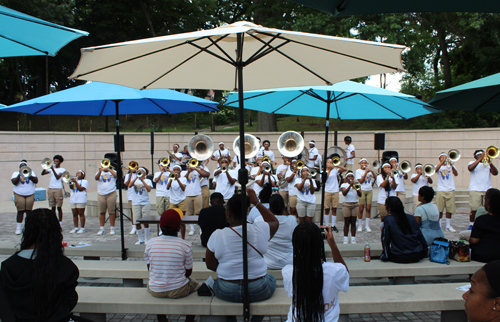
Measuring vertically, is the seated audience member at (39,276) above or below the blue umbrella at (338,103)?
below

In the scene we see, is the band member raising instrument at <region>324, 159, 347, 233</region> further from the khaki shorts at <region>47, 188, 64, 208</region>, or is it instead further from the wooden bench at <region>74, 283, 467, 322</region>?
the khaki shorts at <region>47, 188, 64, 208</region>

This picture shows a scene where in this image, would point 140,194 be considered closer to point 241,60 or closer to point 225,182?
point 225,182

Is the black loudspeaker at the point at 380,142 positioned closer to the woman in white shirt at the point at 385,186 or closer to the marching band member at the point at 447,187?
the marching band member at the point at 447,187

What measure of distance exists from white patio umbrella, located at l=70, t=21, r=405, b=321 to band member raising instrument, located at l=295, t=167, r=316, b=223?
169 inches

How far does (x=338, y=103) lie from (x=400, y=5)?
177 inches

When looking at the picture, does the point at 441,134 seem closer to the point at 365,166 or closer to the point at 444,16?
the point at 444,16

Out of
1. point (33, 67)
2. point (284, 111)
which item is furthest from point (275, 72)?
point (33, 67)

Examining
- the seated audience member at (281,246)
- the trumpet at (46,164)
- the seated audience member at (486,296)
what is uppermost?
the trumpet at (46,164)

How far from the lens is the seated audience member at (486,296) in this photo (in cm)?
188

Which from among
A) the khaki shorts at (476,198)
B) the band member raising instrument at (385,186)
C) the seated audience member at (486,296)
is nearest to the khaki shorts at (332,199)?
the band member raising instrument at (385,186)

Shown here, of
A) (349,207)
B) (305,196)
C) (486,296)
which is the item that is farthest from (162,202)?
(486,296)

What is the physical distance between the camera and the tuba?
10375 mm

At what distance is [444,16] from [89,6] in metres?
22.7

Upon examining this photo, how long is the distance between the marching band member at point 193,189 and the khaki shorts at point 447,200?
630 centimetres
